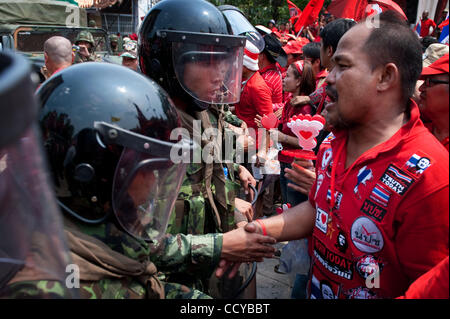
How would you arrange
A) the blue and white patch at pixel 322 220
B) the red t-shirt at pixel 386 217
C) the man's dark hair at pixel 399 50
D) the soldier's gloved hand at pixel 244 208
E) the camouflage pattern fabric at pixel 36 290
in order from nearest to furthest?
the camouflage pattern fabric at pixel 36 290 → the red t-shirt at pixel 386 217 → the man's dark hair at pixel 399 50 → the blue and white patch at pixel 322 220 → the soldier's gloved hand at pixel 244 208

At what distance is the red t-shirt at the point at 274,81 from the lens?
17.2 feet

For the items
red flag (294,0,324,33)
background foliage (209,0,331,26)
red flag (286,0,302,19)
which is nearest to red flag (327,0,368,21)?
red flag (294,0,324,33)

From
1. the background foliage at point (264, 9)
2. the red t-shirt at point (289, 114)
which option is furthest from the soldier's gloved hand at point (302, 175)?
the background foliage at point (264, 9)

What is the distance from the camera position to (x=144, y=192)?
1518 mm

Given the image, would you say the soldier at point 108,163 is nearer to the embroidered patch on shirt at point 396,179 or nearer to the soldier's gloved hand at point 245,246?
the soldier's gloved hand at point 245,246

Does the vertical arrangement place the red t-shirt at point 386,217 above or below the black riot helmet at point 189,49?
below

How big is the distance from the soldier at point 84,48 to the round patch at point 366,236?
7.05 metres

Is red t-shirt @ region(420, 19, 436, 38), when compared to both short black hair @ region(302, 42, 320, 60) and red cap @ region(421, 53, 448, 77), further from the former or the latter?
red cap @ region(421, 53, 448, 77)

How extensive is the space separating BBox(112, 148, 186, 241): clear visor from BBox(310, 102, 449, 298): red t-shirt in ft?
2.35

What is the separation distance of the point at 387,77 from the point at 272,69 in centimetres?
394

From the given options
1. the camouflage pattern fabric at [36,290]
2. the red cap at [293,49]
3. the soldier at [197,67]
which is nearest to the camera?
the camouflage pattern fabric at [36,290]

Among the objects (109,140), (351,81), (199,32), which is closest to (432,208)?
(351,81)

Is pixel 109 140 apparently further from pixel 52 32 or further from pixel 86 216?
pixel 52 32

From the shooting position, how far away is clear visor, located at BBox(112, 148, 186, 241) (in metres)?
1.45
